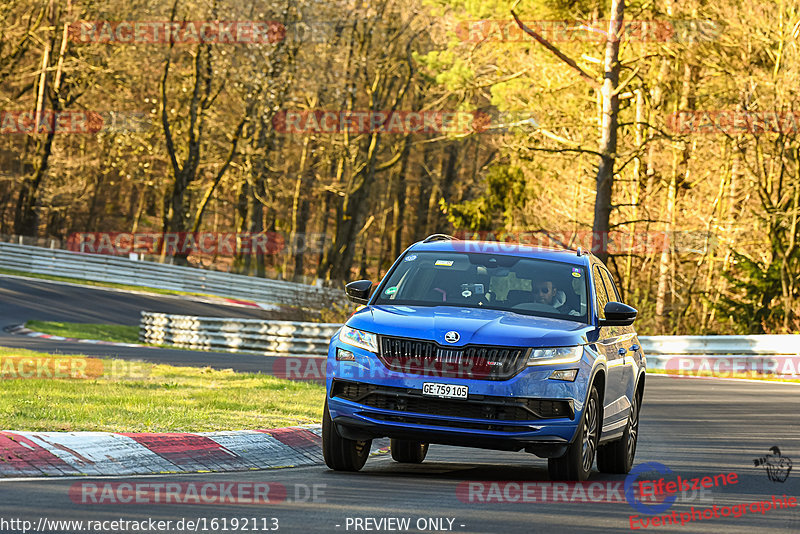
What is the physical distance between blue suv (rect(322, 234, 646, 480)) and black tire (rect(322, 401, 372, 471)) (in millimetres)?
Answer: 11

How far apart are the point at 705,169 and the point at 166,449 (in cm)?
3349

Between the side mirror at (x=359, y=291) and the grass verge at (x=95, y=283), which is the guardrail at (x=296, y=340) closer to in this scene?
the grass verge at (x=95, y=283)

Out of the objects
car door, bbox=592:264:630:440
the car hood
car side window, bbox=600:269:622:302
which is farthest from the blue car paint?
car side window, bbox=600:269:622:302

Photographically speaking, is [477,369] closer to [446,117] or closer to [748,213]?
[748,213]

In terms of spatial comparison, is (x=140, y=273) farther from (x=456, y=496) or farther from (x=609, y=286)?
(x=456, y=496)

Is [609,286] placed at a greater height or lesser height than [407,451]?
greater

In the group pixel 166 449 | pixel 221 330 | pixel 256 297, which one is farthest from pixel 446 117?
pixel 166 449

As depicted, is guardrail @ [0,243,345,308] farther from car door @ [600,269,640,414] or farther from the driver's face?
the driver's face

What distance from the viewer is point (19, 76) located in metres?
52.0

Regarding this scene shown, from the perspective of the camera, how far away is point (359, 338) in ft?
30.9

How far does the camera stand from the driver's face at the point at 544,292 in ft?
34.0

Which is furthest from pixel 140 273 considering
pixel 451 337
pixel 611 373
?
pixel 451 337

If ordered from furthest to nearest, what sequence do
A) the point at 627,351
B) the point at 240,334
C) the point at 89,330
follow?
the point at 89,330
the point at 240,334
the point at 627,351

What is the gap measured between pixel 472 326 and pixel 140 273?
4247 centimetres
